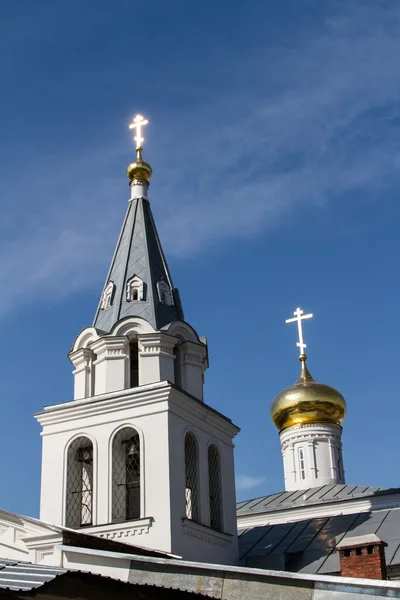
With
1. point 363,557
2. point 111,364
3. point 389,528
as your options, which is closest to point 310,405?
point 389,528

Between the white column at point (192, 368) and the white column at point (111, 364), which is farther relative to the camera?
the white column at point (192, 368)

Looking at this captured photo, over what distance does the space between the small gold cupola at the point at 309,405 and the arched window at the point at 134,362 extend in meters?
9.02

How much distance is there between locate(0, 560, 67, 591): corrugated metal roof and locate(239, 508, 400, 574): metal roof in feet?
27.4

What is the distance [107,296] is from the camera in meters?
17.4

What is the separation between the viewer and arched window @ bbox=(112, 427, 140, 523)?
585 inches

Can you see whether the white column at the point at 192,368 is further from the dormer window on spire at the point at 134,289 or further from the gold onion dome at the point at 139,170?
the gold onion dome at the point at 139,170

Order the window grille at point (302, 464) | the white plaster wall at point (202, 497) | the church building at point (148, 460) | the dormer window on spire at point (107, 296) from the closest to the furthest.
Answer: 1. the church building at point (148, 460)
2. the white plaster wall at point (202, 497)
3. the dormer window on spire at point (107, 296)
4. the window grille at point (302, 464)

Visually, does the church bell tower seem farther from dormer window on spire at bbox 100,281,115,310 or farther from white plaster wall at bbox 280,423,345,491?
white plaster wall at bbox 280,423,345,491

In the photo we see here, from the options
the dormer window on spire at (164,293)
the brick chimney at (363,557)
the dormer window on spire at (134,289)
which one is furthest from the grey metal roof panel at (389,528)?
the dormer window on spire at (134,289)

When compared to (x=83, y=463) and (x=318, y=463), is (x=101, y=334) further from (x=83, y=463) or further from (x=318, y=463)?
(x=318, y=463)

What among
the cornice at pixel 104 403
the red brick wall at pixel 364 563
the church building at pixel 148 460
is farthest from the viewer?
the cornice at pixel 104 403

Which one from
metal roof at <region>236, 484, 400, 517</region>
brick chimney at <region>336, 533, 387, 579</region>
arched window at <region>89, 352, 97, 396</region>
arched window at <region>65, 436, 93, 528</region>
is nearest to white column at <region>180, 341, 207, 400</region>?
arched window at <region>89, 352, 97, 396</region>

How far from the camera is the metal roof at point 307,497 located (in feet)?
69.0

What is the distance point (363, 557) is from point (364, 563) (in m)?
0.08
